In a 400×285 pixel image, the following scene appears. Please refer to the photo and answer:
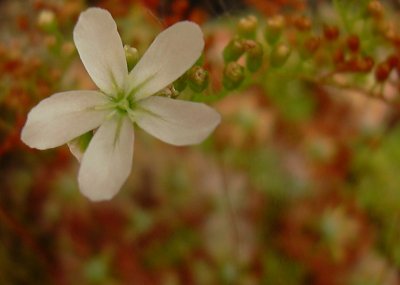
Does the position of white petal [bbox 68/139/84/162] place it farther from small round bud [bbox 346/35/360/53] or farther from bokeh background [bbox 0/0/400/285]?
bokeh background [bbox 0/0/400/285]

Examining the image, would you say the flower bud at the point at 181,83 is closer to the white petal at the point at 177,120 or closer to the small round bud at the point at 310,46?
the white petal at the point at 177,120

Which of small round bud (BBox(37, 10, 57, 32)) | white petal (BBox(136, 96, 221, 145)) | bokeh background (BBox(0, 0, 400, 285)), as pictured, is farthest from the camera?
bokeh background (BBox(0, 0, 400, 285))

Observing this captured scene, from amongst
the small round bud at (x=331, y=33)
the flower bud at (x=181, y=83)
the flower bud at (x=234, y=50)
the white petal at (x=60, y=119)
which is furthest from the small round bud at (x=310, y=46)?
the white petal at (x=60, y=119)

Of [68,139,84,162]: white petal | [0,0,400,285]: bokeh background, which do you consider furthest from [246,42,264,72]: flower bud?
[0,0,400,285]: bokeh background

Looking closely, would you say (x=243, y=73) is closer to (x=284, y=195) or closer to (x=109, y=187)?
(x=109, y=187)

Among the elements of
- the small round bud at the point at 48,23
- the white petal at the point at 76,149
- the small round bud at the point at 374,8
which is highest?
the small round bud at the point at 374,8

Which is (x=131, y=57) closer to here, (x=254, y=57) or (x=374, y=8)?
(x=254, y=57)
